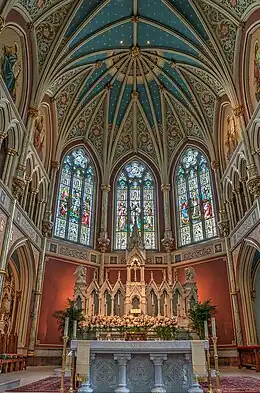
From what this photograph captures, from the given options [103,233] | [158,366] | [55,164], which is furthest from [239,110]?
[158,366]

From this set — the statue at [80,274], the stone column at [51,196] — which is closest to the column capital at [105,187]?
the stone column at [51,196]

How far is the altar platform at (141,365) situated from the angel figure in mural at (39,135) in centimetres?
1415

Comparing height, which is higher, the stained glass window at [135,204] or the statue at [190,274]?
the stained glass window at [135,204]

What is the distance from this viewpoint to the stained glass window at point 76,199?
70.5ft

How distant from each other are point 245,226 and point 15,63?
13.5 m

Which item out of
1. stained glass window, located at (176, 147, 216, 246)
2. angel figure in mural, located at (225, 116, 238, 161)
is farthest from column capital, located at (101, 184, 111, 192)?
angel figure in mural, located at (225, 116, 238, 161)

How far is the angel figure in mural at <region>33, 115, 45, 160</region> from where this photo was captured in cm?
1945

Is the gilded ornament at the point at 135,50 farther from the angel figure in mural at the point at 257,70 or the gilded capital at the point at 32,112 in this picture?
the gilded capital at the point at 32,112

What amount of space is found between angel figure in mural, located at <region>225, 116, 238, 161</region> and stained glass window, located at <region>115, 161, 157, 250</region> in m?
6.53

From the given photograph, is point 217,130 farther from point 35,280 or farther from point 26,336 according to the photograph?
point 26,336

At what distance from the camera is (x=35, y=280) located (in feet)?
58.9

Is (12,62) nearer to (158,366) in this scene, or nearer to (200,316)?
(158,366)

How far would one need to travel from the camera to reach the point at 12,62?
1542 cm

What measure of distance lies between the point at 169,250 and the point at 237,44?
12486 millimetres
